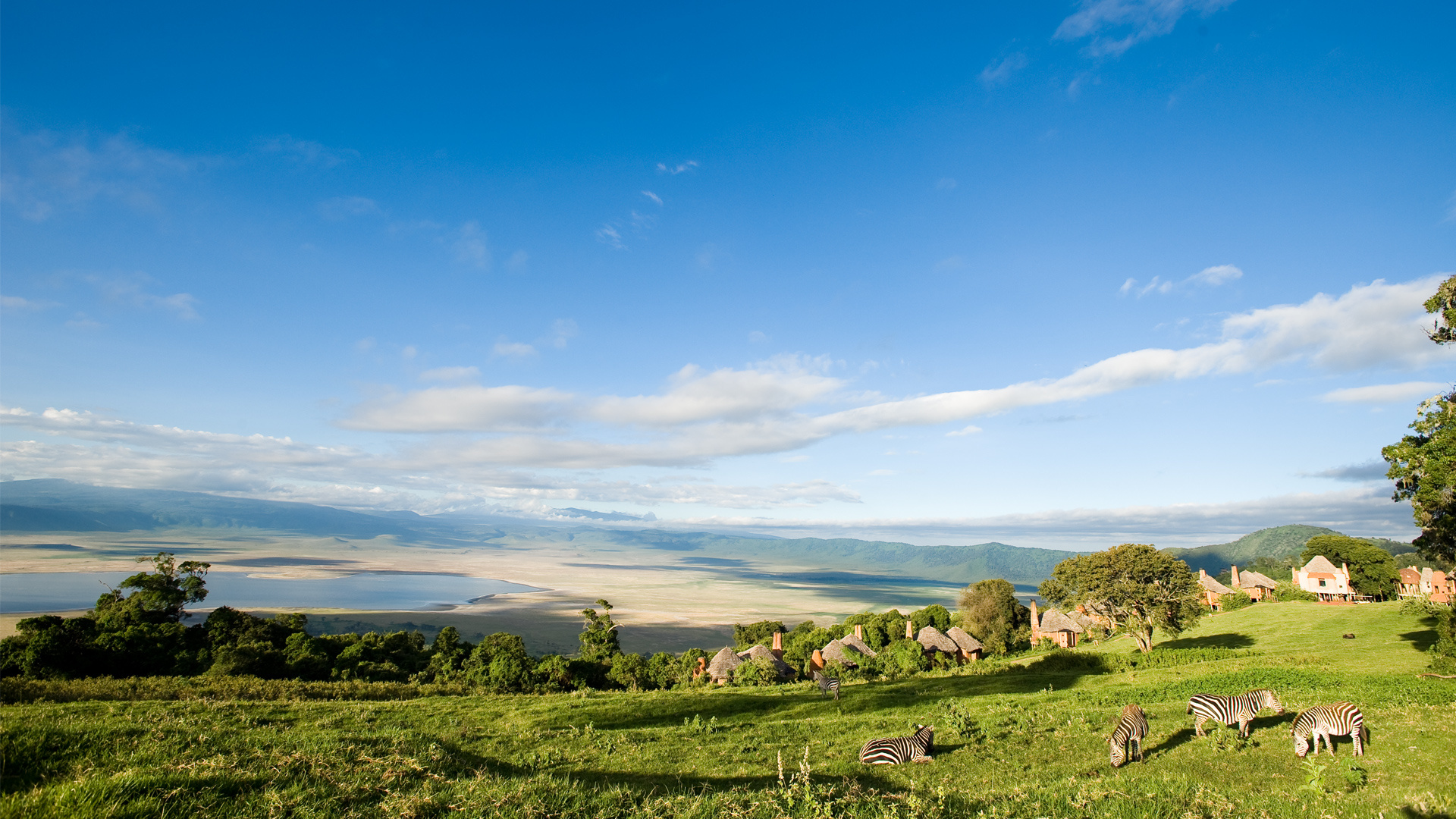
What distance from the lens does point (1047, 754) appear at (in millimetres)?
13922

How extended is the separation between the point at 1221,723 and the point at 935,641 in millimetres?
53168

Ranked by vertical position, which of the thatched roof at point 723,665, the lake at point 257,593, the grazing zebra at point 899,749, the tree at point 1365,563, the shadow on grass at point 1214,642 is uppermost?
the grazing zebra at point 899,749

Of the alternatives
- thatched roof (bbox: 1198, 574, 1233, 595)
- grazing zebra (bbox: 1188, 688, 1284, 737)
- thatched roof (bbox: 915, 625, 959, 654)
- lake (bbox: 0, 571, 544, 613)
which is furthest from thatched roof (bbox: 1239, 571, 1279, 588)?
lake (bbox: 0, 571, 544, 613)

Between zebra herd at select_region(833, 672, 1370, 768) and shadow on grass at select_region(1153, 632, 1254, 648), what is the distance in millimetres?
37387

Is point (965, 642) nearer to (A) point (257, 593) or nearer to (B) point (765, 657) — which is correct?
(B) point (765, 657)

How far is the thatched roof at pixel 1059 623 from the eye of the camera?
70188 mm

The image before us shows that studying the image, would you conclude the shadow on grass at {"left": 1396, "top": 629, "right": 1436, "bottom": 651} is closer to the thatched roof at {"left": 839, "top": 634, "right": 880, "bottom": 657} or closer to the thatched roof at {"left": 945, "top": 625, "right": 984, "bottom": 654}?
the thatched roof at {"left": 945, "top": 625, "right": 984, "bottom": 654}

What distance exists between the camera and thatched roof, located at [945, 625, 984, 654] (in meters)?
65.7

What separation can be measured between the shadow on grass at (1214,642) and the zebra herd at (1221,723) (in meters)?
37.4

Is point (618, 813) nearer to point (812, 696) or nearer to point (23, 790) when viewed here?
point (23, 790)

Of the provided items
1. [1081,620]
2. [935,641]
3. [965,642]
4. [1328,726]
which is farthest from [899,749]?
[1081,620]

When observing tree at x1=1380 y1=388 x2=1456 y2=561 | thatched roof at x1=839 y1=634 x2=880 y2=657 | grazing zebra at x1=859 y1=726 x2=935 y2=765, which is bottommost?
thatched roof at x1=839 y1=634 x2=880 y2=657

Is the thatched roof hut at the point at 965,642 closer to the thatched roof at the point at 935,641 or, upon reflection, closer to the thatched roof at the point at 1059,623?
the thatched roof at the point at 935,641

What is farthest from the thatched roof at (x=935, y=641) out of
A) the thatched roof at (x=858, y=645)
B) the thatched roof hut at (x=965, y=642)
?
the thatched roof at (x=858, y=645)
